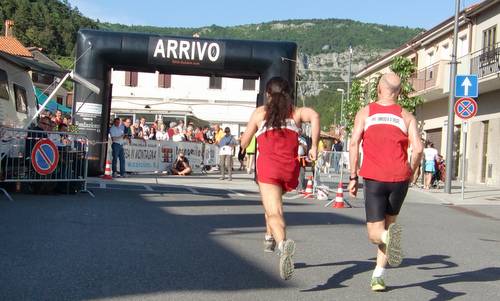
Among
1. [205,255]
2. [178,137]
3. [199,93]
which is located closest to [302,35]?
[199,93]

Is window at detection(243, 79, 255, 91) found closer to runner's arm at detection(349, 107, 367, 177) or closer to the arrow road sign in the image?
the arrow road sign

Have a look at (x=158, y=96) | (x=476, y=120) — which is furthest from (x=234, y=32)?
(x=476, y=120)

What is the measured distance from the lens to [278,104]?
6.09m

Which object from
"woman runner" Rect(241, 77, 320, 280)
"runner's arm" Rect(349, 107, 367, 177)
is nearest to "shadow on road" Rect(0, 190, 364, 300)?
"woman runner" Rect(241, 77, 320, 280)

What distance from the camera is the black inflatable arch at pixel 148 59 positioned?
1803 centimetres

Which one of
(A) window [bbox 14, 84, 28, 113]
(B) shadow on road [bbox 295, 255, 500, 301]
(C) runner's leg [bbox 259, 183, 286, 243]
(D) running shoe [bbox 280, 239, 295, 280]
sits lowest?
(B) shadow on road [bbox 295, 255, 500, 301]

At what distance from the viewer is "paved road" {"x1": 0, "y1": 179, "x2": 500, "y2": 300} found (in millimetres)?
5543

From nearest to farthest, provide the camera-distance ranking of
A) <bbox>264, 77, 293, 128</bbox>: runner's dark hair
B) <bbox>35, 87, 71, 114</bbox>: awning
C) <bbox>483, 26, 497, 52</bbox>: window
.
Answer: <bbox>264, 77, 293, 128</bbox>: runner's dark hair → <bbox>35, 87, 71, 114</bbox>: awning → <bbox>483, 26, 497, 52</bbox>: window

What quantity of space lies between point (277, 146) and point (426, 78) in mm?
30902

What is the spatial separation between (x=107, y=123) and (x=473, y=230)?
35.5 feet

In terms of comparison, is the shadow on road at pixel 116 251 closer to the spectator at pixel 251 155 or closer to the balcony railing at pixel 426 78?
the spectator at pixel 251 155

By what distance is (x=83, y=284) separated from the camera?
550 cm

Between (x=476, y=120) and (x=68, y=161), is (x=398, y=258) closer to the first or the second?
(x=68, y=161)

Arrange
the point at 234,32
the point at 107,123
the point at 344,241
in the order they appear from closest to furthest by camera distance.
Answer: the point at 344,241, the point at 107,123, the point at 234,32
